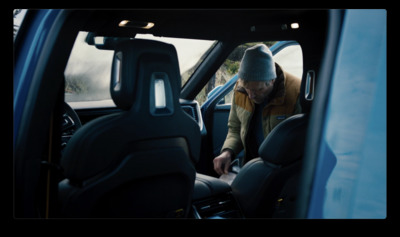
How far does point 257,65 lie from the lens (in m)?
2.81

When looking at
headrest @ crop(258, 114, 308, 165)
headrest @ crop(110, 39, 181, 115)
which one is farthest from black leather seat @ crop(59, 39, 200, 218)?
headrest @ crop(258, 114, 308, 165)

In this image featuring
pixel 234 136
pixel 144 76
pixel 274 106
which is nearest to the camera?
pixel 144 76

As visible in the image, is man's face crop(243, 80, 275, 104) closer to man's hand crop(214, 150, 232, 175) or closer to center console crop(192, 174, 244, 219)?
man's hand crop(214, 150, 232, 175)

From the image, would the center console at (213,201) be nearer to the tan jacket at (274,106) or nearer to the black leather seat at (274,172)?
the black leather seat at (274,172)

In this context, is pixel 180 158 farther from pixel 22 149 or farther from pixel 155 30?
pixel 155 30

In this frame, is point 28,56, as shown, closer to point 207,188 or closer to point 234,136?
point 207,188

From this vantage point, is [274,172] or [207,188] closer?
[274,172]

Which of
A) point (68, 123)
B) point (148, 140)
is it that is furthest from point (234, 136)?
point (148, 140)

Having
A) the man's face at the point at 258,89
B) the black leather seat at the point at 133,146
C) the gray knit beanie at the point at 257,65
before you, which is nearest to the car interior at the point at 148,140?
the black leather seat at the point at 133,146

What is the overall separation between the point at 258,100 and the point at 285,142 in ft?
3.07

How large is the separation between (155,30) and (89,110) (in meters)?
0.88

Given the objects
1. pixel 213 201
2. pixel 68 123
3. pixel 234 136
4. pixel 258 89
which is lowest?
pixel 213 201

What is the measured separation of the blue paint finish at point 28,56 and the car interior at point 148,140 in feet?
0.14

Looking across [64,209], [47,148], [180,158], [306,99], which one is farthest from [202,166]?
[47,148]
